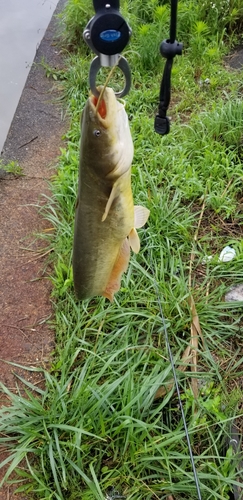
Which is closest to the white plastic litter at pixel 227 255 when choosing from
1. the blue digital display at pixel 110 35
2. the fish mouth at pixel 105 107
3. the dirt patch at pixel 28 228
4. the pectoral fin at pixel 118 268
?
the dirt patch at pixel 28 228

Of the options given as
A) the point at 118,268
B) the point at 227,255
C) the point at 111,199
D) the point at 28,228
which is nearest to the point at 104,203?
the point at 111,199

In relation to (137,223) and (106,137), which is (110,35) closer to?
(106,137)

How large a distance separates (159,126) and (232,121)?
229cm

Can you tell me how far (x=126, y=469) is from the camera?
80.7 inches

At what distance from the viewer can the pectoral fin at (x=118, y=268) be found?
1.64 m

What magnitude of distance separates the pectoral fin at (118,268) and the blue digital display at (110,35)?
656mm

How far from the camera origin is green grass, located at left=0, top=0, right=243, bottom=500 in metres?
2.06

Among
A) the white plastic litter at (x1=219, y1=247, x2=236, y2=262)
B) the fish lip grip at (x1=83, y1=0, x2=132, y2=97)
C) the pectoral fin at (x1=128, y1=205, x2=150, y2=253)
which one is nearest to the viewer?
the fish lip grip at (x1=83, y1=0, x2=132, y2=97)

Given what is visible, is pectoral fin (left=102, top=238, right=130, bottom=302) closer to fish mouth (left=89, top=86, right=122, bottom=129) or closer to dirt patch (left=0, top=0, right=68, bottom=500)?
fish mouth (left=89, top=86, right=122, bottom=129)

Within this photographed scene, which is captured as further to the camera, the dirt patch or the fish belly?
the dirt patch

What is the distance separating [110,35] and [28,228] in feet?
7.54

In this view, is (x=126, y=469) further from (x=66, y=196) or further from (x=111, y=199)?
(x=66, y=196)

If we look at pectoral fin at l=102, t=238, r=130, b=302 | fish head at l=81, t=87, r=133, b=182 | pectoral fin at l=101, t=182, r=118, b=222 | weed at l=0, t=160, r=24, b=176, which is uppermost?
fish head at l=81, t=87, r=133, b=182

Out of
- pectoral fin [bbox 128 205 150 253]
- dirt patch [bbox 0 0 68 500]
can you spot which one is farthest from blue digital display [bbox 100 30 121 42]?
dirt patch [bbox 0 0 68 500]
